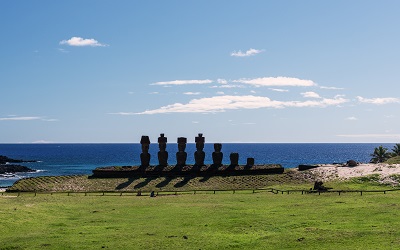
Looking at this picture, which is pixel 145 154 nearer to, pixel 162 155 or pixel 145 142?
pixel 145 142

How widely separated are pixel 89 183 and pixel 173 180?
487 inches

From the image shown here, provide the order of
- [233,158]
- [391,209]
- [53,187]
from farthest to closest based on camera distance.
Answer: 1. [233,158]
2. [53,187]
3. [391,209]

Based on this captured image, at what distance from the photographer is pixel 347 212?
1507 inches

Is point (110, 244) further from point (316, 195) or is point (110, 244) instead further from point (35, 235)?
point (316, 195)

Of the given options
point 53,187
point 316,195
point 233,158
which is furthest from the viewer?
point 233,158

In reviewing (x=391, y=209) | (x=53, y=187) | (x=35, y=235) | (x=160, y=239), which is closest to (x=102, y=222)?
(x=35, y=235)

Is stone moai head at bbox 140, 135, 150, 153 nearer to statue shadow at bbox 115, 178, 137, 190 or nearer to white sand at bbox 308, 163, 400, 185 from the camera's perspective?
statue shadow at bbox 115, 178, 137, 190

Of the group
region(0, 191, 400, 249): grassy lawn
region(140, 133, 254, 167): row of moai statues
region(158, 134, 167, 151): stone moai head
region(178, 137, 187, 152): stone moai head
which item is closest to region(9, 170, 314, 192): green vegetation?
region(140, 133, 254, 167): row of moai statues

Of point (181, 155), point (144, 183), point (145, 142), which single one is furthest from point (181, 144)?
point (144, 183)

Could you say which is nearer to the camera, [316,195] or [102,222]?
[102,222]

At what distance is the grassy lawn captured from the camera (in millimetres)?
28625

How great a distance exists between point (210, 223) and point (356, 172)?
40501 mm

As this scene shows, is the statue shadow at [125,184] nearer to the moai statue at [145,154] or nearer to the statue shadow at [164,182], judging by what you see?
the statue shadow at [164,182]

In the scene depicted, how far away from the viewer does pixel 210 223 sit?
35031 mm
